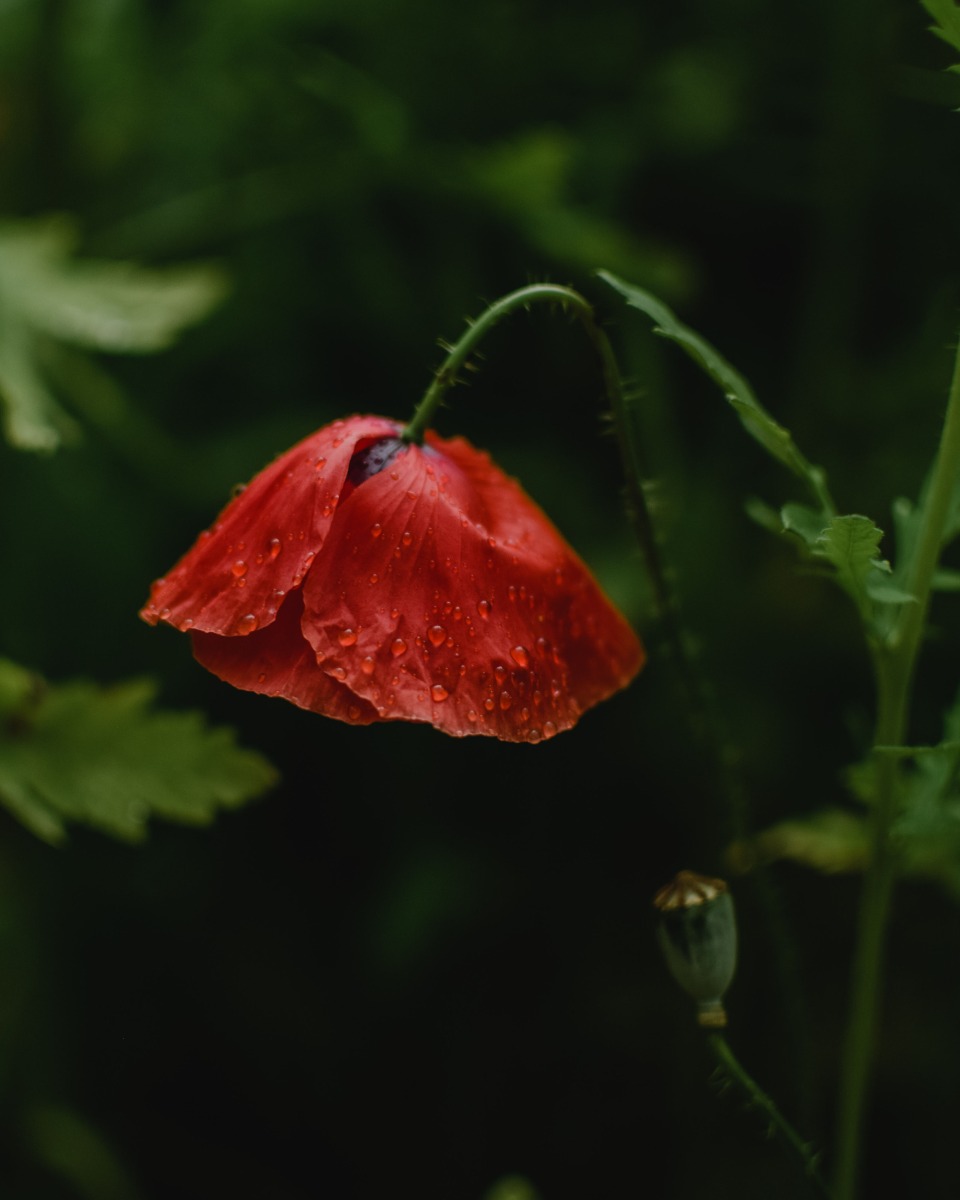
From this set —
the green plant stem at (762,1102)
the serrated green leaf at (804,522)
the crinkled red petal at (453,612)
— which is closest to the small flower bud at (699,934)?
the green plant stem at (762,1102)

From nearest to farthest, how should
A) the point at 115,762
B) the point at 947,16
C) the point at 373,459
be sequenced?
the point at 947,16, the point at 373,459, the point at 115,762

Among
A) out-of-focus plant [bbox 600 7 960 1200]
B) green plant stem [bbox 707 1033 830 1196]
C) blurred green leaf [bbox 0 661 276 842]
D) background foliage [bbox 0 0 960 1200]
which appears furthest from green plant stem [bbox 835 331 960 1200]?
background foliage [bbox 0 0 960 1200]

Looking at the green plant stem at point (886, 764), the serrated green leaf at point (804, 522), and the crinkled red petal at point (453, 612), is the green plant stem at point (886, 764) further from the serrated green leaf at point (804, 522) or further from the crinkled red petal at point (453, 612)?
the crinkled red petal at point (453, 612)

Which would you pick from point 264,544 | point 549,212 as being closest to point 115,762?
point 264,544

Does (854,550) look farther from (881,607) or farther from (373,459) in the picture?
(373,459)

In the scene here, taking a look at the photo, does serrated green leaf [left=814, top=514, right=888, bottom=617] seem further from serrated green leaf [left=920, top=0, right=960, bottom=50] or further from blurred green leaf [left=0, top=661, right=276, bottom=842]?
blurred green leaf [left=0, top=661, right=276, bottom=842]

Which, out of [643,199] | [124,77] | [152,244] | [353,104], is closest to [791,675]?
[643,199]
